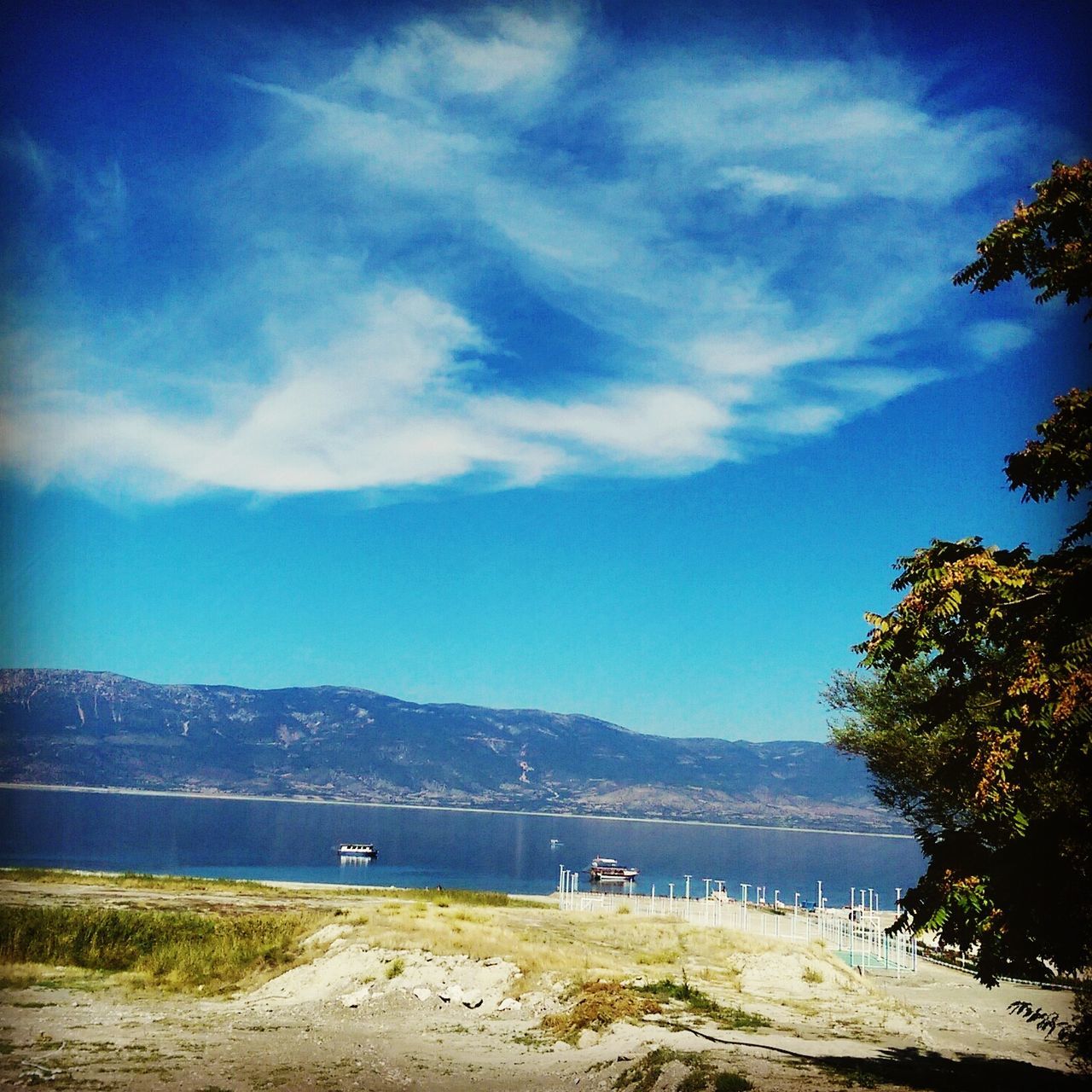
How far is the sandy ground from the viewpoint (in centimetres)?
1717

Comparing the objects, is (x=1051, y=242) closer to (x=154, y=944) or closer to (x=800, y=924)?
(x=154, y=944)

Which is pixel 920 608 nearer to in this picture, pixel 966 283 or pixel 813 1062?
pixel 966 283

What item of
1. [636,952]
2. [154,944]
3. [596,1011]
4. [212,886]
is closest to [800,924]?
[636,952]

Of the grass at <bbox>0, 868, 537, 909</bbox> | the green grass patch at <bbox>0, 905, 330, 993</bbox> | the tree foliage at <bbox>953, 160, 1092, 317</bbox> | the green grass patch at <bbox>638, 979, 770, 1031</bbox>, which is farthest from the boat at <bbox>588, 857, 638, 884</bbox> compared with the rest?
the tree foliage at <bbox>953, 160, 1092, 317</bbox>

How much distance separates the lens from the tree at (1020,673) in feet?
35.4

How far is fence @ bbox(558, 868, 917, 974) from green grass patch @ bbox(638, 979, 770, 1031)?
4750 mm

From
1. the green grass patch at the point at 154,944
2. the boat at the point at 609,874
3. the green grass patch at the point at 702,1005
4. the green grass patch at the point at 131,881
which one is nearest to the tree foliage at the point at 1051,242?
the green grass patch at the point at 702,1005

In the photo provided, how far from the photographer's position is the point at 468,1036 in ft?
72.5

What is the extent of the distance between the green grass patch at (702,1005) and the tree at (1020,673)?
10.1 m

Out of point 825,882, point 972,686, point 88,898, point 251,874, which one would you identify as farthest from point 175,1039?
point 825,882

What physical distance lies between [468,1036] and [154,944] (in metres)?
16.7

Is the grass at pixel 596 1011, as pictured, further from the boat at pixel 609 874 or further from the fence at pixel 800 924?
the boat at pixel 609 874

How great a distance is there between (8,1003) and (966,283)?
2635cm

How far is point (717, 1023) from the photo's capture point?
840 inches
